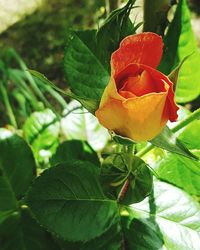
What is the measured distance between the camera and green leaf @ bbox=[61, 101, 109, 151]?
862 millimetres

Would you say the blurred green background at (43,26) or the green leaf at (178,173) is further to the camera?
the blurred green background at (43,26)

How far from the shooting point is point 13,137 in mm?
764

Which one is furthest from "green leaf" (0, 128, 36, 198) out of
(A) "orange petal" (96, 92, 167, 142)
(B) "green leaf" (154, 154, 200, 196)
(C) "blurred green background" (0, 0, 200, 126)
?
(C) "blurred green background" (0, 0, 200, 126)

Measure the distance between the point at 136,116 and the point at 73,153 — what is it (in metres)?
0.35

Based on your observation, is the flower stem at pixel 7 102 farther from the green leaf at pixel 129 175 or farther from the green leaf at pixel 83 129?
the green leaf at pixel 129 175

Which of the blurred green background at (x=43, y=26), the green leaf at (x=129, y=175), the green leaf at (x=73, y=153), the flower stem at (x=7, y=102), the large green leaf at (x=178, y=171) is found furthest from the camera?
the blurred green background at (x=43, y=26)

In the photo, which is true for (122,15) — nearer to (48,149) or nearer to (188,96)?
(188,96)

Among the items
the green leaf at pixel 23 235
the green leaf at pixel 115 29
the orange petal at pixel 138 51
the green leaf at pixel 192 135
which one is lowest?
the green leaf at pixel 23 235

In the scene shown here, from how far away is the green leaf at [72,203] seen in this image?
1.96 feet

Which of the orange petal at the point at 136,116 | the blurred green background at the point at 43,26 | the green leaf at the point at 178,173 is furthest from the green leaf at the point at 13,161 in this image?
the blurred green background at the point at 43,26

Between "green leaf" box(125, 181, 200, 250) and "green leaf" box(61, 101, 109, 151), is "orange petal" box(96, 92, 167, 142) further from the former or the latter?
"green leaf" box(61, 101, 109, 151)

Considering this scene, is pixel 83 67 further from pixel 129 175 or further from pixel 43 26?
pixel 43 26

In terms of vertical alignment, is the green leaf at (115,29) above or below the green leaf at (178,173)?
above

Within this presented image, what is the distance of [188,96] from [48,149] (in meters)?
0.29
